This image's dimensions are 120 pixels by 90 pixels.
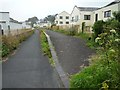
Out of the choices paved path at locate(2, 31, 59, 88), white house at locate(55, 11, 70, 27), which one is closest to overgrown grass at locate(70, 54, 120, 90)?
paved path at locate(2, 31, 59, 88)

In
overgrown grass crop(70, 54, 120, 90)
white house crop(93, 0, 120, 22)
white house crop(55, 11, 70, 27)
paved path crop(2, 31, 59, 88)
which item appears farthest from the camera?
white house crop(55, 11, 70, 27)

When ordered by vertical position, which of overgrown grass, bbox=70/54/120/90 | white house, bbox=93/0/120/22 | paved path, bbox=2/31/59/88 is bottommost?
paved path, bbox=2/31/59/88

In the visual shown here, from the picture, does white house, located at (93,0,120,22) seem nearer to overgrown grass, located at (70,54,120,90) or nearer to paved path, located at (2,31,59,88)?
paved path, located at (2,31,59,88)

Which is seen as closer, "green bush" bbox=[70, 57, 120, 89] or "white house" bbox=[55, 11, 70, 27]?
"green bush" bbox=[70, 57, 120, 89]

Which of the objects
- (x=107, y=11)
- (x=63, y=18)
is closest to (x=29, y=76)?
(x=107, y=11)

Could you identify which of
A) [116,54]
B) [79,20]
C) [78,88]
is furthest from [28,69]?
[79,20]

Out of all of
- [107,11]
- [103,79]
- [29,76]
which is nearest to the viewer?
[103,79]

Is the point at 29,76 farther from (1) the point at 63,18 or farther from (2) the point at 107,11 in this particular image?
(1) the point at 63,18

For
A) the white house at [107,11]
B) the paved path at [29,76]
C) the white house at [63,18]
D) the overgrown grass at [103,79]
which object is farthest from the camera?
the white house at [63,18]

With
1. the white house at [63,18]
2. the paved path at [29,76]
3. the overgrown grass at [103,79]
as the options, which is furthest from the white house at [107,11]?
the white house at [63,18]

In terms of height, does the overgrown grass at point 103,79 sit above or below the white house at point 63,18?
below

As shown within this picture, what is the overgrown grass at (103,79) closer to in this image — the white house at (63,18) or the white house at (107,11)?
the white house at (107,11)

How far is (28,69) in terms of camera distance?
9.38 meters

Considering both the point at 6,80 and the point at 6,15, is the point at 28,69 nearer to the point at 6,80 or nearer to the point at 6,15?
the point at 6,80
